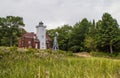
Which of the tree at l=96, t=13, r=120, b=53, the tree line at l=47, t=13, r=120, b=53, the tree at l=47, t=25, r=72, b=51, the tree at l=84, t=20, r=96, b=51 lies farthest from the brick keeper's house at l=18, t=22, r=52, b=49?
the tree at l=96, t=13, r=120, b=53

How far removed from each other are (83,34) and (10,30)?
67.5 ft

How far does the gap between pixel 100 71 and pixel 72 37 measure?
63.3 metres

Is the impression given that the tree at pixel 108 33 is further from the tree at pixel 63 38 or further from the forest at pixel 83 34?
the tree at pixel 63 38

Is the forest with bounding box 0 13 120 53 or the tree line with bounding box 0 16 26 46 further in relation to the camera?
the tree line with bounding box 0 16 26 46

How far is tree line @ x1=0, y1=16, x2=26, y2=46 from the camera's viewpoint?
72250mm

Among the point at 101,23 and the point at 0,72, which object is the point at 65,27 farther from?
the point at 0,72

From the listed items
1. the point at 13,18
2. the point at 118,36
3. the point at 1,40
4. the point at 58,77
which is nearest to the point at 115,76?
the point at 58,77

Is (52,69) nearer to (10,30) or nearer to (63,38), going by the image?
(63,38)

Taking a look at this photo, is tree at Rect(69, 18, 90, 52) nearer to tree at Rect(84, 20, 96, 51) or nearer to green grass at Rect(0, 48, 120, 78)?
tree at Rect(84, 20, 96, 51)

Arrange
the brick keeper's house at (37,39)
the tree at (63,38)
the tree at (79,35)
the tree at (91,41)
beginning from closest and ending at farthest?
the tree at (91,41), the tree at (79,35), the brick keeper's house at (37,39), the tree at (63,38)

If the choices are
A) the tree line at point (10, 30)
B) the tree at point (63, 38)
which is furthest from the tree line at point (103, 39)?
the tree line at point (10, 30)

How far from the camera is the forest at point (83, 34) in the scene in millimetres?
55281

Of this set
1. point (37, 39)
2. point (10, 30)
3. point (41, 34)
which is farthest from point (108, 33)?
point (10, 30)

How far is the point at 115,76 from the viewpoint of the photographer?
9.21 feet
